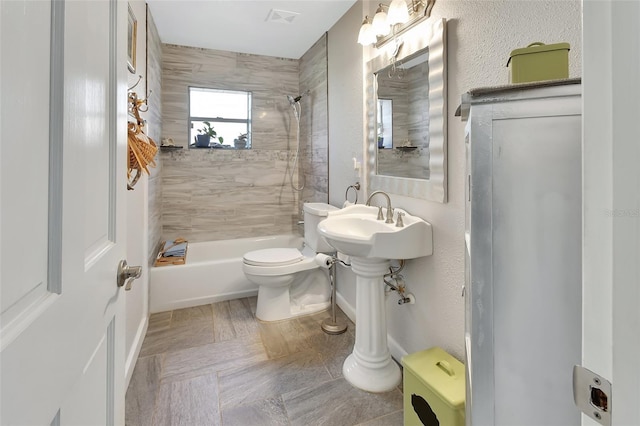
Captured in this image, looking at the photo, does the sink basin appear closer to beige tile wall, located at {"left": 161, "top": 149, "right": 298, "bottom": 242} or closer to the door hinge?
the door hinge

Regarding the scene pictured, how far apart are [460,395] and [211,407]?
1.19 meters

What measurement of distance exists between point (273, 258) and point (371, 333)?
105 centimetres

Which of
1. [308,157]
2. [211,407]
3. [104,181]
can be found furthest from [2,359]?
[308,157]

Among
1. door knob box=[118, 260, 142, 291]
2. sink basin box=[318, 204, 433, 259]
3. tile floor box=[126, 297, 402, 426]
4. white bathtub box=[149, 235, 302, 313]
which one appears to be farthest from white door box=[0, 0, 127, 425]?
white bathtub box=[149, 235, 302, 313]

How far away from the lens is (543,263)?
2.20 feet

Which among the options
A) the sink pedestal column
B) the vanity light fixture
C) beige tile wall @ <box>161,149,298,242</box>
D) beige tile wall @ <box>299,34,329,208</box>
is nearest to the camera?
the vanity light fixture

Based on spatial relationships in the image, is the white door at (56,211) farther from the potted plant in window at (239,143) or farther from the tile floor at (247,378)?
the potted plant in window at (239,143)

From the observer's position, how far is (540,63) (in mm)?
785

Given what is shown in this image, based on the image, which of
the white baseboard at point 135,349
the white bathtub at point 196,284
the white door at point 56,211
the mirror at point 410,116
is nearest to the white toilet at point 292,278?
the white bathtub at point 196,284

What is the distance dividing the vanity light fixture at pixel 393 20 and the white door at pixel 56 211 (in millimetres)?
1477

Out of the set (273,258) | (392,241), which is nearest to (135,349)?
(273,258)

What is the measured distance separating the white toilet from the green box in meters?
1.77

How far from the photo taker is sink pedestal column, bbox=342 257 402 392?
1.78m

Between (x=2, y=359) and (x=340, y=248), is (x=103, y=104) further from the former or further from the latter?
(x=340, y=248)
